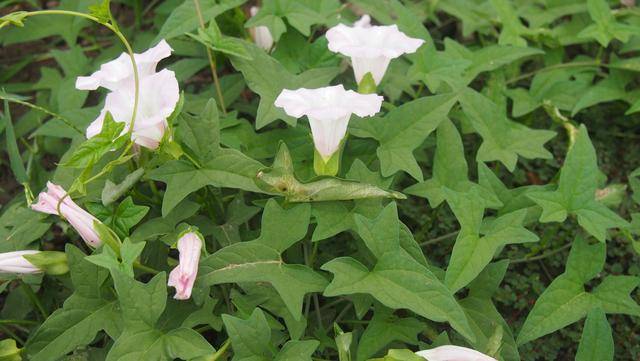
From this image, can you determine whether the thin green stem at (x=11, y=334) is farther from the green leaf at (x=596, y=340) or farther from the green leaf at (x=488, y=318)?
the green leaf at (x=596, y=340)

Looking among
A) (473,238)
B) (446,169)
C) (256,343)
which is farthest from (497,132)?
(256,343)

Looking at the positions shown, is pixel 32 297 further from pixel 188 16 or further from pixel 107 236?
pixel 188 16

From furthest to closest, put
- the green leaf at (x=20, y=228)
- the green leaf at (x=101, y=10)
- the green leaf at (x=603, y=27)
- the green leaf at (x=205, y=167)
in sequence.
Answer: the green leaf at (x=603, y=27), the green leaf at (x=20, y=228), the green leaf at (x=205, y=167), the green leaf at (x=101, y=10)

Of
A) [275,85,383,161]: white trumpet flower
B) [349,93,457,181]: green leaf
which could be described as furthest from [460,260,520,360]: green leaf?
[275,85,383,161]: white trumpet flower

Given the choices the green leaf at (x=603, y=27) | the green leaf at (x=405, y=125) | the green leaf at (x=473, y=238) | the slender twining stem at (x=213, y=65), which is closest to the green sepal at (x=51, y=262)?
the slender twining stem at (x=213, y=65)

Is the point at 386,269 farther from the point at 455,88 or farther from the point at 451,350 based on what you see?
the point at 455,88

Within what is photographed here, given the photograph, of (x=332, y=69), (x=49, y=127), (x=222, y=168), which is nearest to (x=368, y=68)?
(x=332, y=69)

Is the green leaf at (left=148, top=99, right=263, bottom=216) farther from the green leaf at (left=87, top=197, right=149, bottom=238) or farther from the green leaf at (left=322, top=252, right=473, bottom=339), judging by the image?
the green leaf at (left=322, top=252, right=473, bottom=339)
